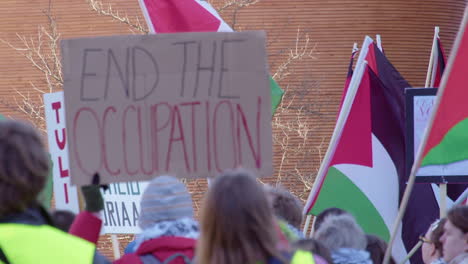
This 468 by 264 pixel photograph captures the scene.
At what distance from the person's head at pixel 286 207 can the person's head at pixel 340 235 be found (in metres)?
0.15

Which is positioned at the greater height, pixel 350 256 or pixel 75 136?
pixel 75 136

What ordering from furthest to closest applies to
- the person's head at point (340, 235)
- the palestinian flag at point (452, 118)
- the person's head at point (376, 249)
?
the person's head at point (376, 249) → the palestinian flag at point (452, 118) → the person's head at point (340, 235)

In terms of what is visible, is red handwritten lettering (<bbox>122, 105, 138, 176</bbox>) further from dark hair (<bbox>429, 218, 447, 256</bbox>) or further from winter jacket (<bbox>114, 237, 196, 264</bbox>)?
dark hair (<bbox>429, 218, 447, 256</bbox>)

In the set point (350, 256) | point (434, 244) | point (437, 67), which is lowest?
point (434, 244)

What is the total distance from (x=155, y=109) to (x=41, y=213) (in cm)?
159

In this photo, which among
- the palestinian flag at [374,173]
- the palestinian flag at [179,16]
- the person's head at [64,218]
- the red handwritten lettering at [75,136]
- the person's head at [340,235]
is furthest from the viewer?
the palestinian flag at [374,173]

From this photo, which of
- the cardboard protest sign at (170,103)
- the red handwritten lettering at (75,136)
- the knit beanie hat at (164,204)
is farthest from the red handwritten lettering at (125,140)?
the knit beanie hat at (164,204)

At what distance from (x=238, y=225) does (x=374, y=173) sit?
5.40m

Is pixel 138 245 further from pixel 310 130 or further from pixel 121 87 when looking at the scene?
pixel 310 130

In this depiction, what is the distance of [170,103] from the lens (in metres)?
4.61

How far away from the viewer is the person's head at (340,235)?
4832mm

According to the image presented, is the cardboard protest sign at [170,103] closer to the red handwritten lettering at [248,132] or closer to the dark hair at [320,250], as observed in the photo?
the red handwritten lettering at [248,132]

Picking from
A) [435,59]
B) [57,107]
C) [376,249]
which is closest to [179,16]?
[57,107]

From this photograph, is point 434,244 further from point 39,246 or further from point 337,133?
point 39,246
